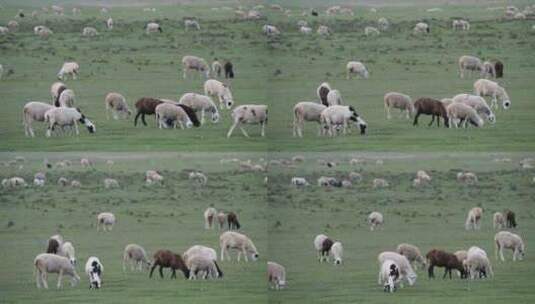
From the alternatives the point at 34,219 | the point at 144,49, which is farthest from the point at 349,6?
the point at 34,219

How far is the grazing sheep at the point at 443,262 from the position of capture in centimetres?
705

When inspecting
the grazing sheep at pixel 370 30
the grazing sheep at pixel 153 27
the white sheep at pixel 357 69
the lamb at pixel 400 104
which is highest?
the grazing sheep at pixel 153 27

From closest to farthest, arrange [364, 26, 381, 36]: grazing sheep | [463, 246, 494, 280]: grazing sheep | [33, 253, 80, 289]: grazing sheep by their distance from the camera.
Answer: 1. [33, 253, 80, 289]: grazing sheep
2. [463, 246, 494, 280]: grazing sheep
3. [364, 26, 381, 36]: grazing sheep

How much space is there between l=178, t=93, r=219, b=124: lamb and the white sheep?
90 cm

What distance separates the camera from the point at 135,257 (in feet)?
23.1

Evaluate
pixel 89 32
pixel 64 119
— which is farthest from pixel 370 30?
pixel 64 119

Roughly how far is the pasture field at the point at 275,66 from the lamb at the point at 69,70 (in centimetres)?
4

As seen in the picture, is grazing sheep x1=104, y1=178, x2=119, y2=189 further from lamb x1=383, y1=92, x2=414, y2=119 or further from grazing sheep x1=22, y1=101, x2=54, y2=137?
lamb x1=383, y1=92, x2=414, y2=119

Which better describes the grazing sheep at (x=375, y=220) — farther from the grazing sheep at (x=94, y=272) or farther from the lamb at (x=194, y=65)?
the grazing sheep at (x=94, y=272)

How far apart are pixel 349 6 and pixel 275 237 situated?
5.15ft

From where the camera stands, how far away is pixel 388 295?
7.00 meters

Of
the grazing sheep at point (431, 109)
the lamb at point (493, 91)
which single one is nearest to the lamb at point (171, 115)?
the grazing sheep at point (431, 109)

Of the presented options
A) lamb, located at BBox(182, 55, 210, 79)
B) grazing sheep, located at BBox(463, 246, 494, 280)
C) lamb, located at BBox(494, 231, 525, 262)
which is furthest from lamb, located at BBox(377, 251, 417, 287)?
lamb, located at BBox(182, 55, 210, 79)

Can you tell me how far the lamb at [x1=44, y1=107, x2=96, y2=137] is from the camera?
7.08 meters
